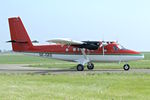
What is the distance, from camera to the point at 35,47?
112 ft

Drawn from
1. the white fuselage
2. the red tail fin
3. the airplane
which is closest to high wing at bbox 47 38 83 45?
the airplane

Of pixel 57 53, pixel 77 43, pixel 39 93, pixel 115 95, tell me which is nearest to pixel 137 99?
pixel 115 95

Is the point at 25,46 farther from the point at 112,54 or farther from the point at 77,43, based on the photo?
the point at 112,54

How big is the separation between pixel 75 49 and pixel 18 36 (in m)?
A: 6.00

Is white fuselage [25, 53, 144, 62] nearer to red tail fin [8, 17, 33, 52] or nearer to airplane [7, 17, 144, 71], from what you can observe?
airplane [7, 17, 144, 71]

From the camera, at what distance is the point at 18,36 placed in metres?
34.4

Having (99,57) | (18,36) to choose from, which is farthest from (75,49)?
(18,36)

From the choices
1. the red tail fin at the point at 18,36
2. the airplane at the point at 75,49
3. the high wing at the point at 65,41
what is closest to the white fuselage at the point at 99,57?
the airplane at the point at 75,49

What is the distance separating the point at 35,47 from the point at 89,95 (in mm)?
21586

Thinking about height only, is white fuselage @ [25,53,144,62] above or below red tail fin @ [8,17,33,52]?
below

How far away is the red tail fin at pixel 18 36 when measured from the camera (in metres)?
34.2

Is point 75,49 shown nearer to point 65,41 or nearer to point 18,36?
point 65,41

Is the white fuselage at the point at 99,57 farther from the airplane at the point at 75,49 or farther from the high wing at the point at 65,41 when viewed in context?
the high wing at the point at 65,41

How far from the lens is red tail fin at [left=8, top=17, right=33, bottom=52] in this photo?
34.2 meters
